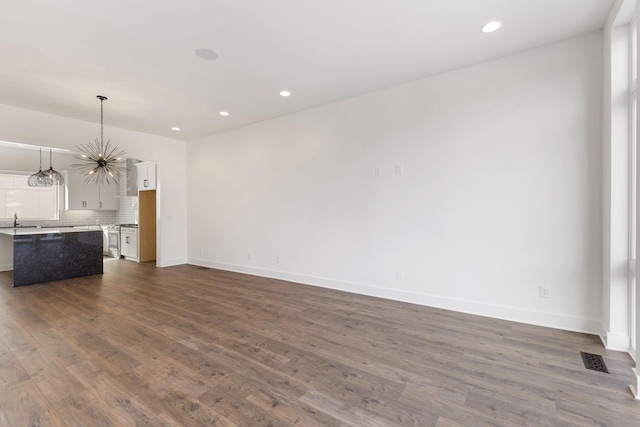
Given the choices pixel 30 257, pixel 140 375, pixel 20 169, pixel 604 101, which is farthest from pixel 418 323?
pixel 20 169

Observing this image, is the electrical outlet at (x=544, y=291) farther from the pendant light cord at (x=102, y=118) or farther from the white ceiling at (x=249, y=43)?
the pendant light cord at (x=102, y=118)

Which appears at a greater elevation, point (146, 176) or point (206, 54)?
point (206, 54)

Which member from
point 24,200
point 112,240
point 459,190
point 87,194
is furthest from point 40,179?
point 459,190

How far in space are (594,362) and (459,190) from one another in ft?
6.34

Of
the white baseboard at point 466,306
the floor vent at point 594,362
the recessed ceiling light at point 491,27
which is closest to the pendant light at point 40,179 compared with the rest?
the white baseboard at point 466,306

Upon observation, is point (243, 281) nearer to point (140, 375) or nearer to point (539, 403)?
point (140, 375)

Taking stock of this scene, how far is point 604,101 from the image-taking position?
8.60ft

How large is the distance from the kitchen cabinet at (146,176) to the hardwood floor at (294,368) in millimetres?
3544

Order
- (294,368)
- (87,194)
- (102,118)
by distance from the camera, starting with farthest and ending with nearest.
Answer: (87,194) → (102,118) → (294,368)

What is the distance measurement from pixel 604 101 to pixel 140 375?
4.69 meters

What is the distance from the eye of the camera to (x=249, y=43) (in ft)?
9.14

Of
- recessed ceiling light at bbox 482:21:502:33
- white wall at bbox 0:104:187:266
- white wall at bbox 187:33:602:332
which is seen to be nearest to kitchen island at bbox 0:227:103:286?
white wall at bbox 0:104:187:266

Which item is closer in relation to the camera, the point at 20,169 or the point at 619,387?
the point at 619,387

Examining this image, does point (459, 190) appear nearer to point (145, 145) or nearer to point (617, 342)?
point (617, 342)
